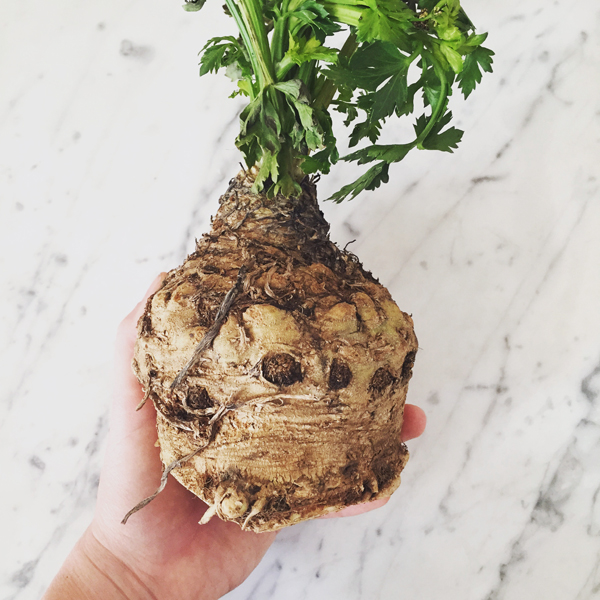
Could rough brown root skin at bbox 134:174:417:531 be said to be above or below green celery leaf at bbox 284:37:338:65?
below

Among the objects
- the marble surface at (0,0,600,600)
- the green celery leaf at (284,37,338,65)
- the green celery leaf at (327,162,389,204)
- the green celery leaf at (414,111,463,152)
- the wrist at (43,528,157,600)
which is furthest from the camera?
the marble surface at (0,0,600,600)

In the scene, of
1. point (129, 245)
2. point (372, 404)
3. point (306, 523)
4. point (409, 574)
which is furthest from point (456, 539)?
point (129, 245)

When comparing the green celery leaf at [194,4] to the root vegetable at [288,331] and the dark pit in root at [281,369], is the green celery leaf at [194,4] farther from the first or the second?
→ the dark pit in root at [281,369]

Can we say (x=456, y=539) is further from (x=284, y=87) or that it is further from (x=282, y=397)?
(x=284, y=87)

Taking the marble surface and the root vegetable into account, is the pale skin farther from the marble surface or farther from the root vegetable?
the marble surface

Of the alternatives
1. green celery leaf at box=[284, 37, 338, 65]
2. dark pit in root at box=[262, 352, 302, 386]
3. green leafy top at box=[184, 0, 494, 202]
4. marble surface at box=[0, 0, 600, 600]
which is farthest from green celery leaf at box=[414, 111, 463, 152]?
marble surface at box=[0, 0, 600, 600]

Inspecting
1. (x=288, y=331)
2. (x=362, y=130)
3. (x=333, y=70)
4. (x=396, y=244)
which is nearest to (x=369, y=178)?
(x=362, y=130)
